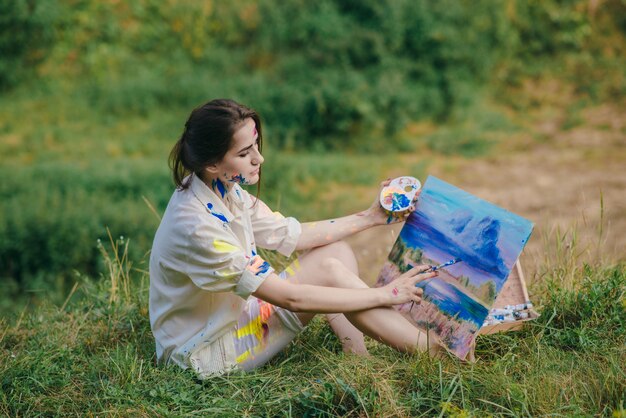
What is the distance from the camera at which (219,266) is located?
8.03ft

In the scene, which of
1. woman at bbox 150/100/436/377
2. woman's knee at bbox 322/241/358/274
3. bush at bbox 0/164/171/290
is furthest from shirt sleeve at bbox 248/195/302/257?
bush at bbox 0/164/171/290

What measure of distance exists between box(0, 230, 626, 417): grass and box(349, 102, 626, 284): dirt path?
8.95 feet

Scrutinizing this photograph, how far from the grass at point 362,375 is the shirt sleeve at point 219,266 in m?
0.42

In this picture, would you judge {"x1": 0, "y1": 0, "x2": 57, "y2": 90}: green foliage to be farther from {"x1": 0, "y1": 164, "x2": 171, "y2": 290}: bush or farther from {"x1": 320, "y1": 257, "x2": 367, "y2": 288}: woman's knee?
{"x1": 320, "y1": 257, "x2": 367, "y2": 288}: woman's knee

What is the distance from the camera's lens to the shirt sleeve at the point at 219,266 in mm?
2445

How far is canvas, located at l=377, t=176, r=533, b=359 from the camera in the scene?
259 cm

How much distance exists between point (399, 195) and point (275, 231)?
568mm

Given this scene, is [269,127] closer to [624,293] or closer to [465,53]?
[465,53]

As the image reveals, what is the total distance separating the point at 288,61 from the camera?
29.3 ft

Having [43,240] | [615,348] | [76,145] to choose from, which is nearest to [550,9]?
[76,145]

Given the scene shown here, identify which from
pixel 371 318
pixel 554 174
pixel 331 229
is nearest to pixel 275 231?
pixel 331 229

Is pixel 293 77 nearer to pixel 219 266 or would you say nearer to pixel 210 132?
pixel 210 132

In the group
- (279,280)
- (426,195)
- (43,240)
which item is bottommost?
(43,240)

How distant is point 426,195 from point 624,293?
963mm
